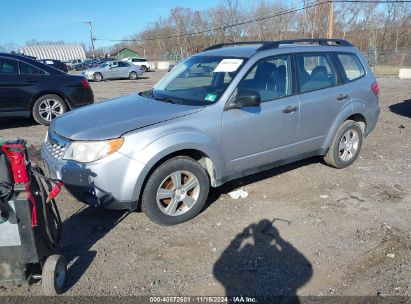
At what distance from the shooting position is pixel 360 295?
2.99 meters

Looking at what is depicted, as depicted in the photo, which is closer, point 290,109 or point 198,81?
point 290,109

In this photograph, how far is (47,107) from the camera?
28.2ft

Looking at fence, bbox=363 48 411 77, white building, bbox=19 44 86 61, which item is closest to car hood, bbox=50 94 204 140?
fence, bbox=363 48 411 77

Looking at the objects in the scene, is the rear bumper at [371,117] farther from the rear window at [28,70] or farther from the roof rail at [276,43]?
the rear window at [28,70]

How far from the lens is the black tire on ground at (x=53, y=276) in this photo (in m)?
2.88

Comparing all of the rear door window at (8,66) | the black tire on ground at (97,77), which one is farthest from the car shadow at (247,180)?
the black tire on ground at (97,77)

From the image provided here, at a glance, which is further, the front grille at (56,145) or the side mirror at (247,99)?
the side mirror at (247,99)

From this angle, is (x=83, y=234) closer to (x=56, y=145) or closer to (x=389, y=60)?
(x=56, y=145)

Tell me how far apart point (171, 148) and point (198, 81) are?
1388 millimetres

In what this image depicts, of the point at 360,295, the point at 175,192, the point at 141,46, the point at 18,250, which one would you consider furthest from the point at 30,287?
the point at 141,46

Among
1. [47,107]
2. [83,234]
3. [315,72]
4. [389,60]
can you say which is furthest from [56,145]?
[389,60]

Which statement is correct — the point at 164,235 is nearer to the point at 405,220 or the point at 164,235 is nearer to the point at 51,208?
the point at 51,208

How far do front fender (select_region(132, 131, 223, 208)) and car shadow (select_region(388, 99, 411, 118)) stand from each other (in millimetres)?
7761

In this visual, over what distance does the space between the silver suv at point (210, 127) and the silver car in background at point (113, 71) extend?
2647 centimetres
